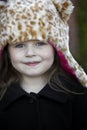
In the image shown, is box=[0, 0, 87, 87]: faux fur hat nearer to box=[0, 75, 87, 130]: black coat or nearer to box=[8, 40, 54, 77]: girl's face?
box=[8, 40, 54, 77]: girl's face

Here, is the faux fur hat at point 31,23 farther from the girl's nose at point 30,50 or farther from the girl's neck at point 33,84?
the girl's neck at point 33,84

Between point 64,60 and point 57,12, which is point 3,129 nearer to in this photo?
point 64,60

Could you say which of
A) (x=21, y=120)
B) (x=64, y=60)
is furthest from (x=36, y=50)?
(x=21, y=120)

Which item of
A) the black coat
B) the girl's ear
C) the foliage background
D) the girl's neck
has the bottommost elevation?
the foliage background

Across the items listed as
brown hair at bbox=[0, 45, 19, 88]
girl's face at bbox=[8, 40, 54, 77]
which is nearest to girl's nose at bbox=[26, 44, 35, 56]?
girl's face at bbox=[8, 40, 54, 77]

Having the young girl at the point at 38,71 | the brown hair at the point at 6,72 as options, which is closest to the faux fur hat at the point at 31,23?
the young girl at the point at 38,71

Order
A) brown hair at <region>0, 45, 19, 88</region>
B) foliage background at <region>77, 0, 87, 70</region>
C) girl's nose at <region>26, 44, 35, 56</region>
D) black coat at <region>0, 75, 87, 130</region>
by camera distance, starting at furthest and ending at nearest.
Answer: foliage background at <region>77, 0, 87, 70</region>
brown hair at <region>0, 45, 19, 88</region>
black coat at <region>0, 75, 87, 130</region>
girl's nose at <region>26, 44, 35, 56</region>

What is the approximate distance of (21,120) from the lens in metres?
4.29

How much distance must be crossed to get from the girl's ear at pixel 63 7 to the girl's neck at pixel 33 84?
488mm

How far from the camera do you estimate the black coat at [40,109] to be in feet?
14.0

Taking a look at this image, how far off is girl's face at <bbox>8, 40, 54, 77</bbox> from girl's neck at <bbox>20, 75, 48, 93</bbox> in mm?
105

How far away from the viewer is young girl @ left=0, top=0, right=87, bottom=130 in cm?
418

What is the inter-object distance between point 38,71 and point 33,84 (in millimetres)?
167

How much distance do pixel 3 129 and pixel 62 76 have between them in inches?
23.6
